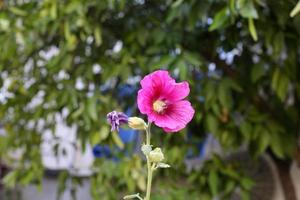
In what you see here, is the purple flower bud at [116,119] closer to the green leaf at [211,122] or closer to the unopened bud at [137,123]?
the unopened bud at [137,123]

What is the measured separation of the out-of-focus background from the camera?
158 centimetres

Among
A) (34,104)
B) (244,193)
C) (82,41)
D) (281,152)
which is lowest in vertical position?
(244,193)

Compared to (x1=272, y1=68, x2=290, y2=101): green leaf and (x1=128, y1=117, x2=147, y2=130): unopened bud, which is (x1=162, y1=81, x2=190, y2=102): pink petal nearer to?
(x1=128, y1=117, x2=147, y2=130): unopened bud

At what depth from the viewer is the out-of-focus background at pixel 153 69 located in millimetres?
1584

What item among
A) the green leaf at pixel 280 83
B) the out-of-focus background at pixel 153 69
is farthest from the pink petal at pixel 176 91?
the green leaf at pixel 280 83

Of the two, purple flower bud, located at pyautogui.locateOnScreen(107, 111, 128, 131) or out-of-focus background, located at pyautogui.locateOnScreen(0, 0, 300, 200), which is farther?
out-of-focus background, located at pyautogui.locateOnScreen(0, 0, 300, 200)

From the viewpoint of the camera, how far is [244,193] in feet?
5.55

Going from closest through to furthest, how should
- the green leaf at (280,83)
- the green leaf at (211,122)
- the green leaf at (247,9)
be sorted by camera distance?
the green leaf at (247,9) → the green leaf at (280,83) → the green leaf at (211,122)

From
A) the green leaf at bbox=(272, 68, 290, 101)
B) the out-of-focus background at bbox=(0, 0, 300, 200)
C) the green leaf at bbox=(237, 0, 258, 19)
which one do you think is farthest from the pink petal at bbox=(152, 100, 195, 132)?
the green leaf at bbox=(272, 68, 290, 101)

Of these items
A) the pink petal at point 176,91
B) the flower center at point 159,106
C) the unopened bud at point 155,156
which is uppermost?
the pink petal at point 176,91

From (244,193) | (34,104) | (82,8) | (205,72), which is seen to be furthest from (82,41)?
(244,193)

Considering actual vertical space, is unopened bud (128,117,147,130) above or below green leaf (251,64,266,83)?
below

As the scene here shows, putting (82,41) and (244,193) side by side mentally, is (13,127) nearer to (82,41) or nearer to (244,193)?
(82,41)

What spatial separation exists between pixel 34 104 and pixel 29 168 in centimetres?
31
